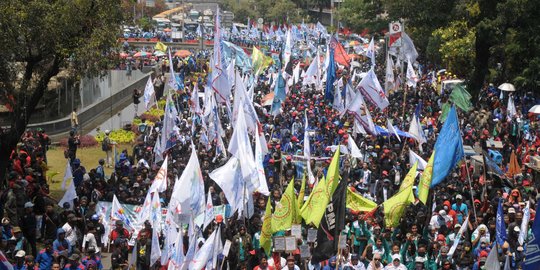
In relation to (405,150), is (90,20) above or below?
above

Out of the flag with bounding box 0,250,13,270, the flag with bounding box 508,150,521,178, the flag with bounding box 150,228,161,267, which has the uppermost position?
the flag with bounding box 0,250,13,270

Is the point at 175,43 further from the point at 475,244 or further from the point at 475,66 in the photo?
the point at 475,244

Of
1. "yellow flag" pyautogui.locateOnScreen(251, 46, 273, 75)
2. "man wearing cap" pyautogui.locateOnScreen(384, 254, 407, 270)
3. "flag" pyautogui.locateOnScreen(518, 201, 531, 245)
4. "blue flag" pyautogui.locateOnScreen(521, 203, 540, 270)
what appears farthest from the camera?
"yellow flag" pyautogui.locateOnScreen(251, 46, 273, 75)

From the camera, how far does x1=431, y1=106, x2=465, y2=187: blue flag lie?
18.7 m

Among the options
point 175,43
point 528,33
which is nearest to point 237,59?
point 528,33

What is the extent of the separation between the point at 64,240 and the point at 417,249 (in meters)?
5.54

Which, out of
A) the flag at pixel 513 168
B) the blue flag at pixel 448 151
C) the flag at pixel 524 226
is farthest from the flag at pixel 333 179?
the flag at pixel 513 168

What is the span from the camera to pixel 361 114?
84.8 ft

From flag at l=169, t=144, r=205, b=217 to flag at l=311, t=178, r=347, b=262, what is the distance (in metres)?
2.55

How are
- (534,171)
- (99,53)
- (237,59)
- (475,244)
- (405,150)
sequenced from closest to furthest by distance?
(475,244) → (99,53) → (534,171) → (405,150) → (237,59)

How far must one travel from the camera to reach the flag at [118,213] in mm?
17750

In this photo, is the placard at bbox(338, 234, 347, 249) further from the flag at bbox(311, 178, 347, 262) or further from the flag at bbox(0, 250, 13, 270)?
the flag at bbox(0, 250, 13, 270)

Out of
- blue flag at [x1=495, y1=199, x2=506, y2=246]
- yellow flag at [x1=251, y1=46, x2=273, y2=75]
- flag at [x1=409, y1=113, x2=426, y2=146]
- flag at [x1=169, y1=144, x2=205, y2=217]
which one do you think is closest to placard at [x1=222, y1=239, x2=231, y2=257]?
flag at [x1=169, y1=144, x2=205, y2=217]

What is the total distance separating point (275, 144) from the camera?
83.1 ft
